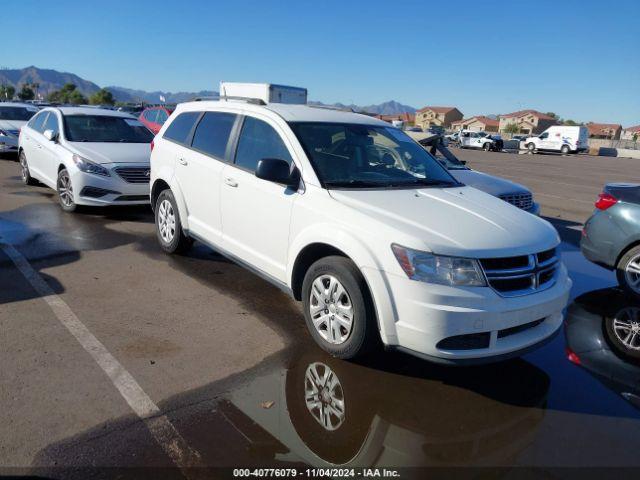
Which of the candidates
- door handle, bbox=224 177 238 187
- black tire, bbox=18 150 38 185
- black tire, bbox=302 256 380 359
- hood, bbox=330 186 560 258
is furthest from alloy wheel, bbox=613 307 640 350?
black tire, bbox=18 150 38 185

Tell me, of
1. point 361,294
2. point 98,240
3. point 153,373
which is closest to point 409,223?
point 361,294

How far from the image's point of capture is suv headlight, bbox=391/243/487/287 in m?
3.34

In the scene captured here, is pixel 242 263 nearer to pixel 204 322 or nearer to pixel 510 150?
pixel 204 322

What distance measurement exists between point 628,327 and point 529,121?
146266 millimetres

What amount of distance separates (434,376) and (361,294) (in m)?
0.90

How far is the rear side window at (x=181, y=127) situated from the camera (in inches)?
235

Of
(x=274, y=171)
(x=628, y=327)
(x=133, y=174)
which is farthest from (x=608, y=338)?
(x=133, y=174)

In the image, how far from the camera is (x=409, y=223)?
3.60 meters

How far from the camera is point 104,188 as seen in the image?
7.73 metres

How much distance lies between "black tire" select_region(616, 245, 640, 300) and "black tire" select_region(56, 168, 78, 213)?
747cm

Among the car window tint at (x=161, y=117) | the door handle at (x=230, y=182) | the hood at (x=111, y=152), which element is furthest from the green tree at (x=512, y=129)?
the door handle at (x=230, y=182)

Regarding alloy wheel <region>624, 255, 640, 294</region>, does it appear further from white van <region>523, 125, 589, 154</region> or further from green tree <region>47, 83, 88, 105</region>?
green tree <region>47, 83, 88, 105</region>

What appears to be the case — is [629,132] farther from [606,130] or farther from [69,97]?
[69,97]

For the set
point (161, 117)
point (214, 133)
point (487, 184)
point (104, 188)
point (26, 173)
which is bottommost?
point (26, 173)
